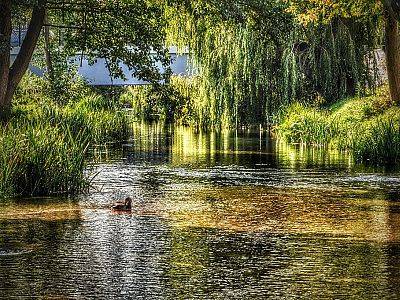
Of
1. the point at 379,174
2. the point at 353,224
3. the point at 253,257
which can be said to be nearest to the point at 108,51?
the point at 379,174

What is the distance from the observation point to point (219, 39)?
37844 mm

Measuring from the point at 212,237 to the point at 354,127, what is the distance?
670 inches

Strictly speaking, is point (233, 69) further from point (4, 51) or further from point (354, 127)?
point (4, 51)

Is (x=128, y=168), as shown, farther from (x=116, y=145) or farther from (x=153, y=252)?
(x=153, y=252)

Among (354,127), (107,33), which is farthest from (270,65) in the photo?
(107,33)

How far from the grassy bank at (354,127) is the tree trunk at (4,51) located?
8837 millimetres

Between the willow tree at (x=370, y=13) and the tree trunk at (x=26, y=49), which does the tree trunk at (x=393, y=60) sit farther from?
the tree trunk at (x=26, y=49)

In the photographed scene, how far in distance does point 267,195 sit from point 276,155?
381 inches

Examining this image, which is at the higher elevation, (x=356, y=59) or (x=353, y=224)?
(x=356, y=59)

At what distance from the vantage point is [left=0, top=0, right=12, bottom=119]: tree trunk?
2611cm

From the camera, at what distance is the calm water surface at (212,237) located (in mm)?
10430

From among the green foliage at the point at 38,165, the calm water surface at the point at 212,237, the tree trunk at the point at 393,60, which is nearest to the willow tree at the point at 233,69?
the tree trunk at the point at 393,60

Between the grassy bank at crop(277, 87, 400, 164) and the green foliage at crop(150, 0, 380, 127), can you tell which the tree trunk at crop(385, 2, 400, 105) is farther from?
the green foliage at crop(150, 0, 380, 127)

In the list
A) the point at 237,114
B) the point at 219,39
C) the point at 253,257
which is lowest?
the point at 253,257
